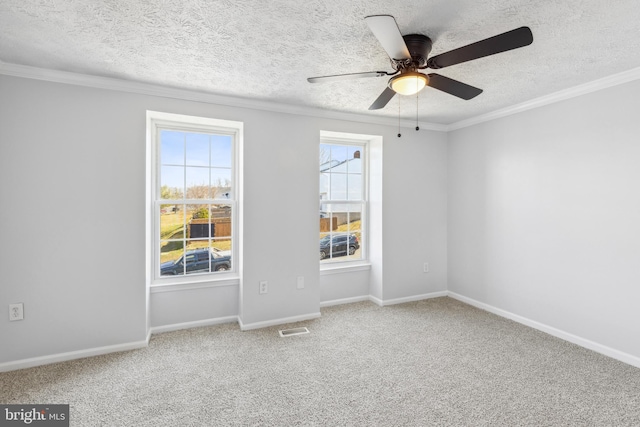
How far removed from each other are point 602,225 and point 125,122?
4.39 m

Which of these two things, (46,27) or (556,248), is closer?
(46,27)

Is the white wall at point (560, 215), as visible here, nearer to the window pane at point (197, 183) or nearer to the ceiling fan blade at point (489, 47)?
the ceiling fan blade at point (489, 47)

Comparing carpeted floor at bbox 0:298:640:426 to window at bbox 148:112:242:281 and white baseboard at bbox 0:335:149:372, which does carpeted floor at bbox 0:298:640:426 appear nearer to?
white baseboard at bbox 0:335:149:372

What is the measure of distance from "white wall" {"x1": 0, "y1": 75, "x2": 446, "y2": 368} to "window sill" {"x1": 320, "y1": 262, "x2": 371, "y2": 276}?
34 cm

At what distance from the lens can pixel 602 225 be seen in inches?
106

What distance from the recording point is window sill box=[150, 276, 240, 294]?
10.3 ft

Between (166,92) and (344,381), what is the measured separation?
2.98 meters

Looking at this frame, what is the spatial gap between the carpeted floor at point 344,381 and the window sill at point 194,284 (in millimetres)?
451

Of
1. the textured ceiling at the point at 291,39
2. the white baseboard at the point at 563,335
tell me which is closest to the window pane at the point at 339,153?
the textured ceiling at the point at 291,39

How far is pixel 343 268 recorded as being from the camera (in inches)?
159

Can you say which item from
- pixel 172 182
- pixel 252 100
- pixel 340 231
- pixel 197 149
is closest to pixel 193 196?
Result: pixel 172 182

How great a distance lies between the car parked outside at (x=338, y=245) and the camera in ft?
13.4

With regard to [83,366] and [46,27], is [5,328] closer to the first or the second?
[83,366]

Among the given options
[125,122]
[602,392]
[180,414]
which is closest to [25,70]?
[125,122]
